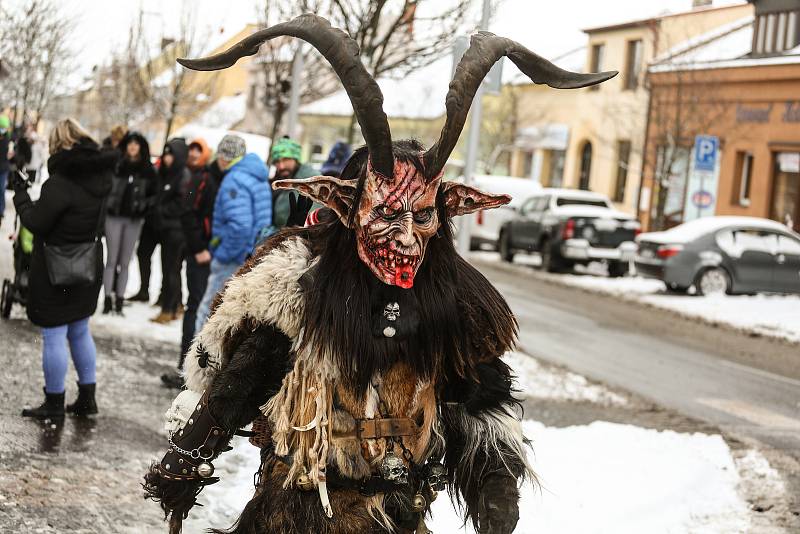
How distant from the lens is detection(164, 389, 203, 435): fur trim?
3.68m

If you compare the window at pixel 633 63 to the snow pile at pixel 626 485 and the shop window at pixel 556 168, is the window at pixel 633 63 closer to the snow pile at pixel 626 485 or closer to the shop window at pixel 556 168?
the shop window at pixel 556 168

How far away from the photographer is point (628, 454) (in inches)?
311

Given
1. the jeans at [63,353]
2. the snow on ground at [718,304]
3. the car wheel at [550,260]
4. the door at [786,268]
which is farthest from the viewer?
the car wheel at [550,260]

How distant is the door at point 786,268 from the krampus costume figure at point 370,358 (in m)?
17.9

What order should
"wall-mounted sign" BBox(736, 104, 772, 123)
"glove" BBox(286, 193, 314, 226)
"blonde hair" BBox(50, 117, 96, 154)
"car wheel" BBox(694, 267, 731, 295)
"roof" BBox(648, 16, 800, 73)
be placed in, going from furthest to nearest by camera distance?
"roof" BBox(648, 16, 800, 73) < "wall-mounted sign" BBox(736, 104, 772, 123) < "car wheel" BBox(694, 267, 731, 295) < "blonde hair" BBox(50, 117, 96, 154) < "glove" BBox(286, 193, 314, 226)

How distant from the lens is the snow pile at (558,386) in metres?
10.6

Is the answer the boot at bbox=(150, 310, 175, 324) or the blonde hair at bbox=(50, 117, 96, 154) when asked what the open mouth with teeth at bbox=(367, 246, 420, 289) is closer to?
the blonde hair at bbox=(50, 117, 96, 154)

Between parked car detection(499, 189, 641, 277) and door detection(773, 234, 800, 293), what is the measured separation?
358cm

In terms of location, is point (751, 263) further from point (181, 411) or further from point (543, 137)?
point (543, 137)

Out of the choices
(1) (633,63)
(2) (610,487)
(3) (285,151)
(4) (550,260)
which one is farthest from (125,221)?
(1) (633,63)

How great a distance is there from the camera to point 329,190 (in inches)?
137

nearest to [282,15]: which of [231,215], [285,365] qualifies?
[231,215]

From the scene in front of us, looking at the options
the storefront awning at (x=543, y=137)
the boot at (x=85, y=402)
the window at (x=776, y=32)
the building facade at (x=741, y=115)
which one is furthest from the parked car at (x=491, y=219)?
the boot at (x=85, y=402)

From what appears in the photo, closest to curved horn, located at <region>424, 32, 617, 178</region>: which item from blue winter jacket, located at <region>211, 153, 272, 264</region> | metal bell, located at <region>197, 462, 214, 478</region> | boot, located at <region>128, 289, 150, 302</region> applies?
metal bell, located at <region>197, 462, 214, 478</region>
